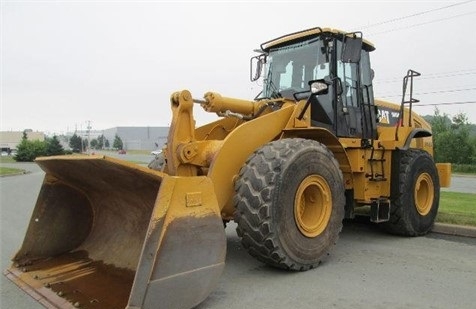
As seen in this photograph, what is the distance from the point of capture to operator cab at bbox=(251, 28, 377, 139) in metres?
6.06

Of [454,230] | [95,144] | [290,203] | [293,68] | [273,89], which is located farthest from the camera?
[95,144]

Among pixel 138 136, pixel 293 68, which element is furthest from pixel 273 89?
pixel 138 136

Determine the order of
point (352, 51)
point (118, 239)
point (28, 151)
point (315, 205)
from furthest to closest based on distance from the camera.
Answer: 1. point (28, 151)
2. point (352, 51)
3. point (315, 205)
4. point (118, 239)

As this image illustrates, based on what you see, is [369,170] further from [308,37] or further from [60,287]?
[60,287]

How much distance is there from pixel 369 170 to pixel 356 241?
109 centimetres

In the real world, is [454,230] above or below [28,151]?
above

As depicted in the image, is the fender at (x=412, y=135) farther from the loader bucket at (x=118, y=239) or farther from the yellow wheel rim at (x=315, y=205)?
the loader bucket at (x=118, y=239)

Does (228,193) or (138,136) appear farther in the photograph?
(138,136)

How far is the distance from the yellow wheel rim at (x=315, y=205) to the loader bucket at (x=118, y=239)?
1.51 meters

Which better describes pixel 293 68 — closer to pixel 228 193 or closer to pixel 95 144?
pixel 228 193

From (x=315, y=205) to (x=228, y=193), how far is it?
1.13 meters

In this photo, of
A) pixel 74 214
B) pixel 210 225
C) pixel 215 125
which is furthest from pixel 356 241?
pixel 74 214

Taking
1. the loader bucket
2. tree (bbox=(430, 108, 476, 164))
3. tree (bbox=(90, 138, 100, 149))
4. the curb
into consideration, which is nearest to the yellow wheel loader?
the loader bucket

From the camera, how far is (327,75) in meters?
6.08
